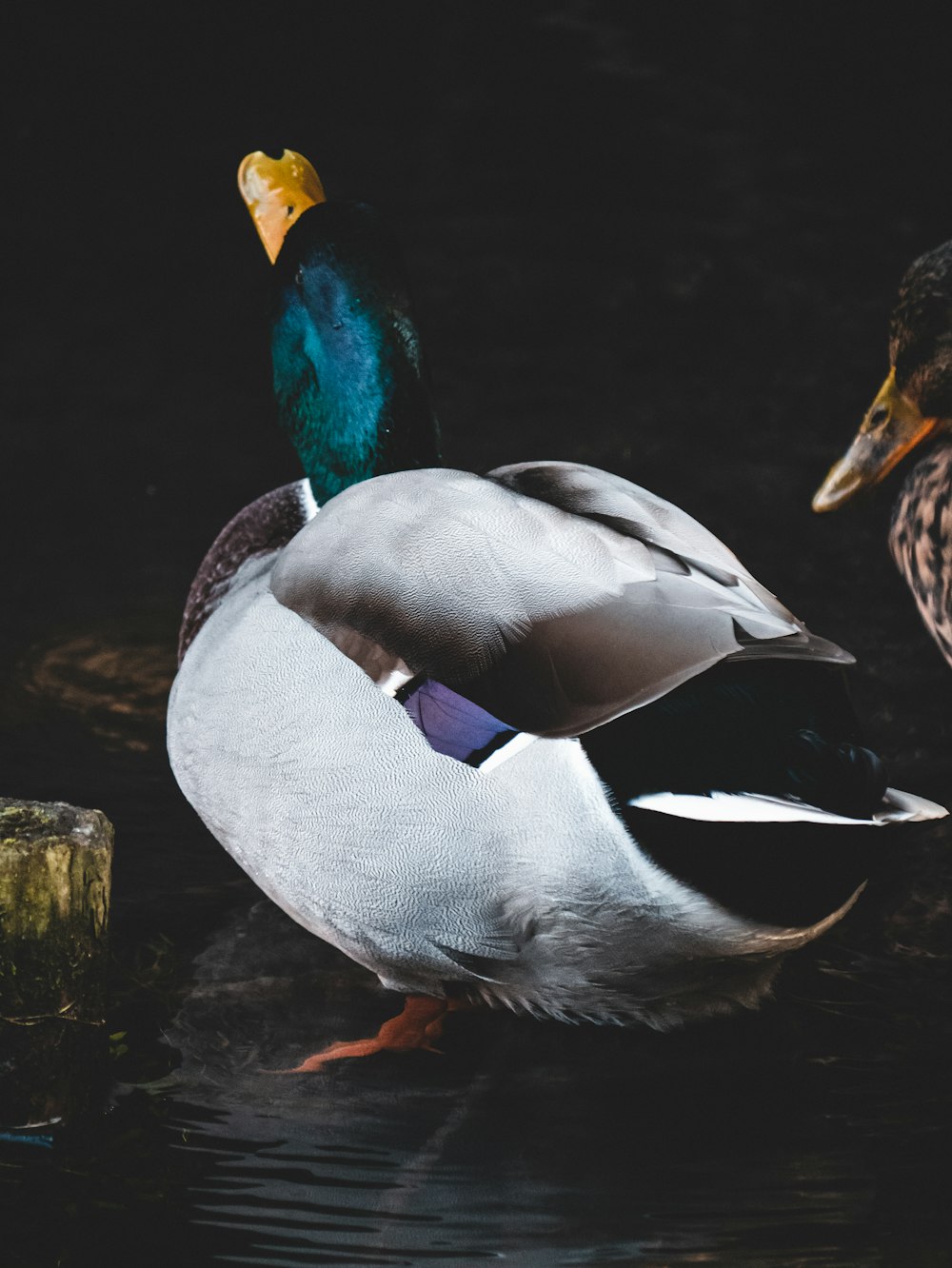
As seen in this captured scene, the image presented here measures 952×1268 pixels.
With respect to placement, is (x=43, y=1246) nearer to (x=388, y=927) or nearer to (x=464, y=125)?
(x=388, y=927)

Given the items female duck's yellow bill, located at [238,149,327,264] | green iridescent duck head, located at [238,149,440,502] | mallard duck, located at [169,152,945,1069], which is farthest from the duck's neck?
mallard duck, located at [169,152,945,1069]

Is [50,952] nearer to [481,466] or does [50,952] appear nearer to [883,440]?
[883,440]

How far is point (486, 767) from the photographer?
2.32m

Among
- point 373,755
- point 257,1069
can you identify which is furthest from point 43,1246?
point 373,755

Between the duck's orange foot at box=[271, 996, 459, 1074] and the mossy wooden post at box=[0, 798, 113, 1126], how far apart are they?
332mm

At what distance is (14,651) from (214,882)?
41.0 inches

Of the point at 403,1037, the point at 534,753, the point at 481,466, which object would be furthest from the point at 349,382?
the point at 481,466

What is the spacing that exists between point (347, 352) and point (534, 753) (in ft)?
3.30

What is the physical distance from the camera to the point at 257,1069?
8.29ft

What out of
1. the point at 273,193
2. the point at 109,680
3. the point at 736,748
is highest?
the point at 273,193

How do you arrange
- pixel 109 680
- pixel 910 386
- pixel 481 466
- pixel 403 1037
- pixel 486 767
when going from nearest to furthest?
pixel 486 767
pixel 403 1037
pixel 910 386
pixel 109 680
pixel 481 466

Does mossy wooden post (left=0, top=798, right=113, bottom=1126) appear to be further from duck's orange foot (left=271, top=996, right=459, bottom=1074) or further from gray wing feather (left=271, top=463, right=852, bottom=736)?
gray wing feather (left=271, top=463, right=852, bottom=736)

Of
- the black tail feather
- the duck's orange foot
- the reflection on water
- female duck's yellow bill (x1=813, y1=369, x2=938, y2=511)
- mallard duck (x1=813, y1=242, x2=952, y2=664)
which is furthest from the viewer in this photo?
the reflection on water

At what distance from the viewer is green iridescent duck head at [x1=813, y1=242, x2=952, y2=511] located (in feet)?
9.18
